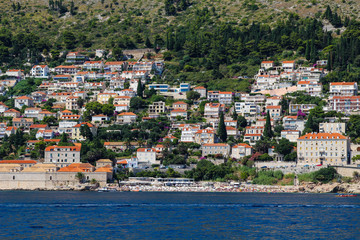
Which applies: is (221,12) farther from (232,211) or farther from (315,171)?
(232,211)

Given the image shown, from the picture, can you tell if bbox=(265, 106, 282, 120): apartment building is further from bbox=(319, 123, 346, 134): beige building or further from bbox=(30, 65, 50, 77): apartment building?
bbox=(30, 65, 50, 77): apartment building

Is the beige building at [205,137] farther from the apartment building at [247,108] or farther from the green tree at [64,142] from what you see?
the green tree at [64,142]

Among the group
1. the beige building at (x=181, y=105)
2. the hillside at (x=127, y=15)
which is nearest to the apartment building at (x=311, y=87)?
the beige building at (x=181, y=105)

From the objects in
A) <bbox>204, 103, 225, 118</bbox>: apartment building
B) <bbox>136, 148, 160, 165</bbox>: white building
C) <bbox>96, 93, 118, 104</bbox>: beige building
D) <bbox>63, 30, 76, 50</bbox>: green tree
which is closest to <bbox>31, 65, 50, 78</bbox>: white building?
<bbox>63, 30, 76, 50</bbox>: green tree

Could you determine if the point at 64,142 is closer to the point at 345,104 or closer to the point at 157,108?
the point at 157,108

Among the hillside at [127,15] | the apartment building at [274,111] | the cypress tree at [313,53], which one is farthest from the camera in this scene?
the hillside at [127,15]

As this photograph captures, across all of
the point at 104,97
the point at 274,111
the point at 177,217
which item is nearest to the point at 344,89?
the point at 274,111

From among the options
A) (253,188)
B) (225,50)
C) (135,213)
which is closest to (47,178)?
(253,188)
